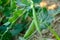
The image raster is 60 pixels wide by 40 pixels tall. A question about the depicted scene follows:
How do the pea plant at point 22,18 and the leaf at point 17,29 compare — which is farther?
the leaf at point 17,29

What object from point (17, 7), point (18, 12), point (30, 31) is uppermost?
point (17, 7)

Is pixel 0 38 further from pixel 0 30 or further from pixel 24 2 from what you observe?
pixel 24 2

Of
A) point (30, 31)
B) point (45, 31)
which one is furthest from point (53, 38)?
point (30, 31)

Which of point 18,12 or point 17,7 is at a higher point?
point 17,7

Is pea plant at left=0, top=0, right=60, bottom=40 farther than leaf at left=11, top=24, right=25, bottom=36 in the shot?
No

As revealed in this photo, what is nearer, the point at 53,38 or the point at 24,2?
the point at 24,2

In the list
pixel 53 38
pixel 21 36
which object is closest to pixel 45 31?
pixel 53 38

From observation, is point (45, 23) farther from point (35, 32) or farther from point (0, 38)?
point (0, 38)
